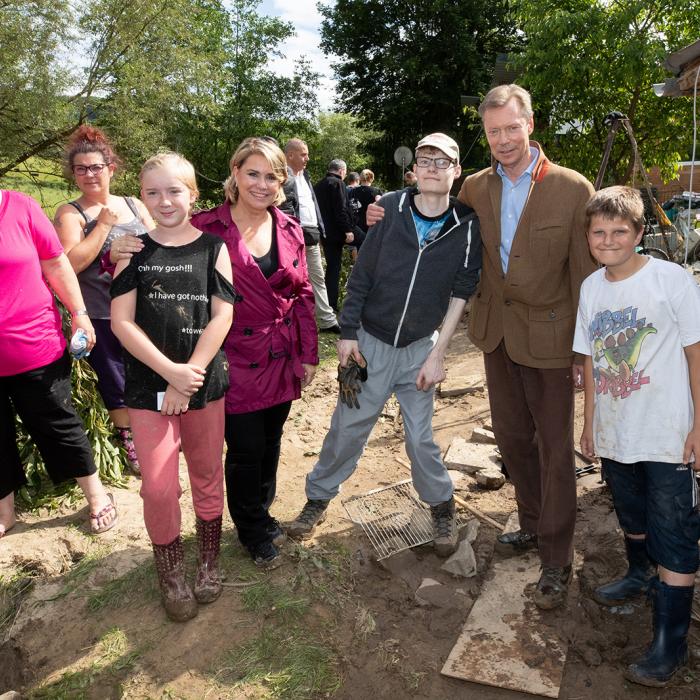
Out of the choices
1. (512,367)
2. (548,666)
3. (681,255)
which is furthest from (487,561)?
(681,255)

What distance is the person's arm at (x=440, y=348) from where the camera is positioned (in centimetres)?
308

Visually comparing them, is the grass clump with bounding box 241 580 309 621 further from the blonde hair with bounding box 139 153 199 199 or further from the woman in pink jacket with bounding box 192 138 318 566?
the blonde hair with bounding box 139 153 199 199

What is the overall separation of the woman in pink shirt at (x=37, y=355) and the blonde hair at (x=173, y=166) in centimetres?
85

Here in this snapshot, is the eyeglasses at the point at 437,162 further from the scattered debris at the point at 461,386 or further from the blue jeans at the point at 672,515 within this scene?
the scattered debris at the point at 461,386

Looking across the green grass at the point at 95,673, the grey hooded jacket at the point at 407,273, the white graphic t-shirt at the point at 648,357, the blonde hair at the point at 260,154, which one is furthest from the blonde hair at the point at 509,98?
the green grass at the point at 95,673

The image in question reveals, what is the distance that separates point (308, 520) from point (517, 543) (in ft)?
3.90

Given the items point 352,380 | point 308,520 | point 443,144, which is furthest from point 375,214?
point 308,520

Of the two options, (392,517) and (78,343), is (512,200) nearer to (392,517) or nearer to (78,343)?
(392,517)

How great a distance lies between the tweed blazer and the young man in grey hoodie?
0.38 feet

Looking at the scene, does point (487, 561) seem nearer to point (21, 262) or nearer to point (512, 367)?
point (512, 367)

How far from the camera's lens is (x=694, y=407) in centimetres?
243

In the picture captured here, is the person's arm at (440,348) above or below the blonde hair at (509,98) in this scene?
below

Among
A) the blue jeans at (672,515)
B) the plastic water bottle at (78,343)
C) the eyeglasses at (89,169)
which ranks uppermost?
the eyeglasses at (89,169)

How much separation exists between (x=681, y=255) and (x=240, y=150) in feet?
37.5
